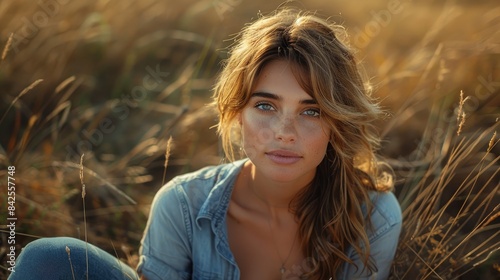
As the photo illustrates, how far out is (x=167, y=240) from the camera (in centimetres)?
202

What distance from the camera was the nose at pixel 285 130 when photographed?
181cm

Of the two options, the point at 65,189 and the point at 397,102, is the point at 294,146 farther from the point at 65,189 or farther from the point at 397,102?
the point at 397,102

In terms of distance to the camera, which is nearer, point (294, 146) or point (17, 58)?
point (294, 146)

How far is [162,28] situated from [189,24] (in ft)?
0.74

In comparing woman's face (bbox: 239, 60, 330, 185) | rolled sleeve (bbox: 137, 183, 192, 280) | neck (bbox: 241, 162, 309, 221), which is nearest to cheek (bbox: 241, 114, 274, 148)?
woman's face (bbox: 239, 60, 330, 185)

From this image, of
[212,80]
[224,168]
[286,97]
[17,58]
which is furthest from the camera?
[212,80]

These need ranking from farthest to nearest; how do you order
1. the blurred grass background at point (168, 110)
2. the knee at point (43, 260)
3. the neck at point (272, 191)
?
the blurred grass background at point (168, 110) → the neck at point (272, 191) → the knee at point (43, 260)

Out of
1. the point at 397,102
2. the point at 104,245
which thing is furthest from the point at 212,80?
the point at 104,245

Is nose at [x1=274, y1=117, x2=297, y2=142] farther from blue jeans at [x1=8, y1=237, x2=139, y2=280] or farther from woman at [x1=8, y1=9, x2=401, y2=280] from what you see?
blue jeans at [x1=8, y1=237, x2=139, y2=280]

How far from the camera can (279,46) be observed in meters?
1.86

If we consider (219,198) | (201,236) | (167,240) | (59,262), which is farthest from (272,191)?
(59,262)

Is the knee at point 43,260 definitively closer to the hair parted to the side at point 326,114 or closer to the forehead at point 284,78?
the hair parted to the side at point 326,114

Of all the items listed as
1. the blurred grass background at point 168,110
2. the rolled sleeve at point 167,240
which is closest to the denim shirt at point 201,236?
the rolled sleeve at point 167,240

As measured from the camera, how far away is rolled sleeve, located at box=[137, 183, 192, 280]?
1.98 metres
